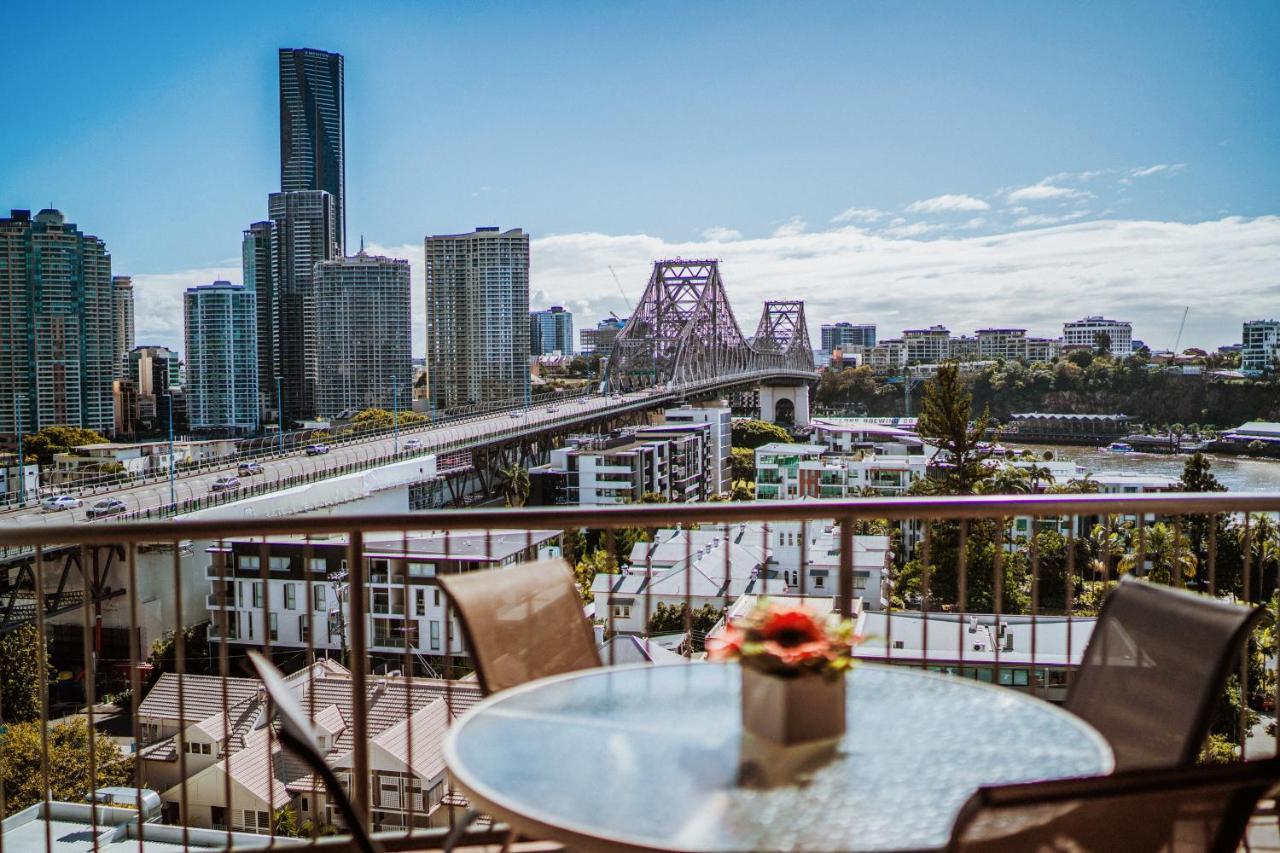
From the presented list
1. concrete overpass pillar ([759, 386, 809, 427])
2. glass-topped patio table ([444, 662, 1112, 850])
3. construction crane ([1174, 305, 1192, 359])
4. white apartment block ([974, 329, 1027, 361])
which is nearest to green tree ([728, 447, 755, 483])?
concrete overpass pillar ([759, 386, 809, 427])

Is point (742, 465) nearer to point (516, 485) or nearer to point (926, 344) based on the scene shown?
point (516, 485)

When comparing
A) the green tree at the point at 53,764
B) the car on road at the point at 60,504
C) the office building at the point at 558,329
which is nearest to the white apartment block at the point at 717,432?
the car on road at the point at 60,504

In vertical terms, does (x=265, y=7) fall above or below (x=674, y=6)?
above

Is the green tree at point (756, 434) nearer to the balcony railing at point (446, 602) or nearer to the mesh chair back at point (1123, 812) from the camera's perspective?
the balcony railing at point (446, 602)

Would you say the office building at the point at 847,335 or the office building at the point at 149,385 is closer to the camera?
the office building at the point at 149,385

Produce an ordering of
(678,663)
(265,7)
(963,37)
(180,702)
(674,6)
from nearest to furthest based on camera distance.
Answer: (678,663), (180,702), (674,6), (963,37), (265,7)

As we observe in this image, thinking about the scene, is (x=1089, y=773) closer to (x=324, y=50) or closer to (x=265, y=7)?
(x=265, y=7)

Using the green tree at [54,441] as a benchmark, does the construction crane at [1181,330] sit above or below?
above

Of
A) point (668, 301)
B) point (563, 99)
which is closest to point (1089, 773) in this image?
point (668, 301)
